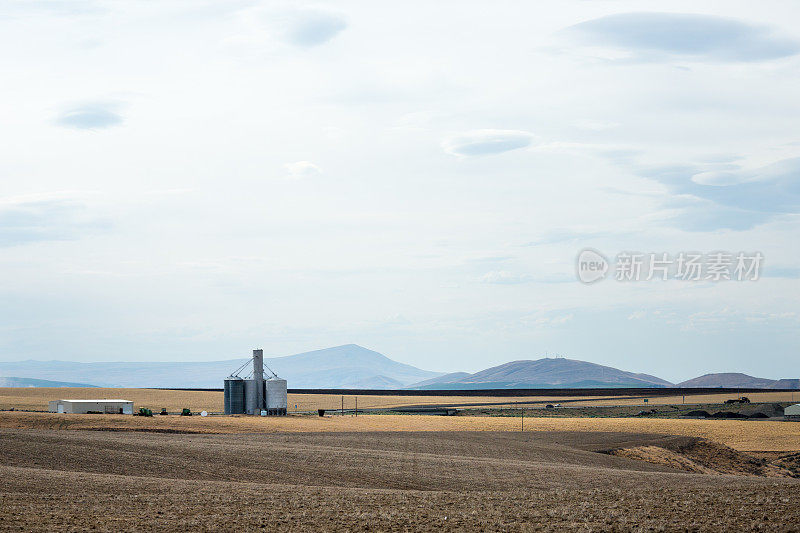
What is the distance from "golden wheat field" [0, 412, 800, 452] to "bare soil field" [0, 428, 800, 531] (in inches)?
683

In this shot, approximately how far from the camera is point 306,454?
50.5m

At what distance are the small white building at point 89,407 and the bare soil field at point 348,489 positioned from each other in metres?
30.5

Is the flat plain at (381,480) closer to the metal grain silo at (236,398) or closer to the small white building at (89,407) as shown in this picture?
the small white building at (89,407)

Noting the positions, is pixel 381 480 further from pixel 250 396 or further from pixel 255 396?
pixel 250 396

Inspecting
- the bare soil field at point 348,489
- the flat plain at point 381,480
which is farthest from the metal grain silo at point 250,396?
the bare soil field at point 348,489

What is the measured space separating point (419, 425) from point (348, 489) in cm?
5817

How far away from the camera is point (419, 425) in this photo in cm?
9438

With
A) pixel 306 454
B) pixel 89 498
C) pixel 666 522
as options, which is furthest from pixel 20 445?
pixel 666 522

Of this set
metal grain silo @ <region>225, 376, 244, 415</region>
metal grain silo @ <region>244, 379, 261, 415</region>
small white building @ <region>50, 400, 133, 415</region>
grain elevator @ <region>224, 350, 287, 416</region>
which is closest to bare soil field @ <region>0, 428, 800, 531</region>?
small white building @ <region>50, 400, 133, 415</region>

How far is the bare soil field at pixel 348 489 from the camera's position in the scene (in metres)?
25.8

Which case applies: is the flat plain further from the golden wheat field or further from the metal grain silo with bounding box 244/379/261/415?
the metal grain silo with bounding box 244/379/261/415

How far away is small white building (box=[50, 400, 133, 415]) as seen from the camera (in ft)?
280

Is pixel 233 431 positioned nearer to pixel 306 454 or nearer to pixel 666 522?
pixel 306 454

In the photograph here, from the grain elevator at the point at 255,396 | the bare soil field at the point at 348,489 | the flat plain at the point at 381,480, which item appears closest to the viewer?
the bare soil field at the point at 348,489
